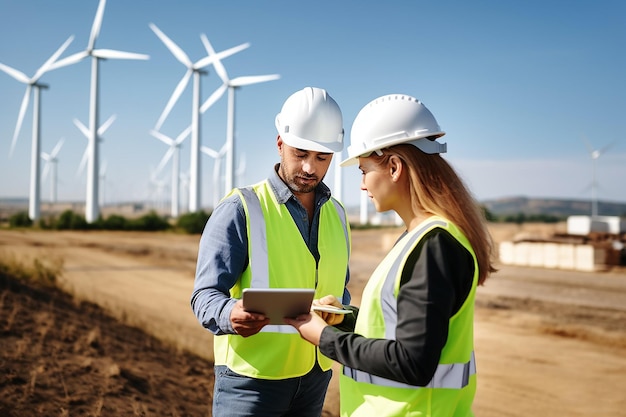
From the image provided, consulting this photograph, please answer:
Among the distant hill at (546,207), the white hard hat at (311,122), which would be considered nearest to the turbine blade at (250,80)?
the white hard hat at (311,122)

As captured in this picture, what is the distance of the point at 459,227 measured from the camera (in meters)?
2.31

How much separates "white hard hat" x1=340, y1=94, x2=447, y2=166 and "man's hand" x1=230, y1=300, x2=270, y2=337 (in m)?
0.83

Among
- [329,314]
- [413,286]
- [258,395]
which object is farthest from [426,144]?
[258,395]

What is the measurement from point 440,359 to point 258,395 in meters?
1.27

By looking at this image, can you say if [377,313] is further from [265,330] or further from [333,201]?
[333,201]

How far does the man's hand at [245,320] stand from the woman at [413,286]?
0.22m

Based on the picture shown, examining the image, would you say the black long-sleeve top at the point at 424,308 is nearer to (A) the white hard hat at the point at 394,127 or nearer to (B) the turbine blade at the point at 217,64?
(A) the white hard hat at the point at 394,127

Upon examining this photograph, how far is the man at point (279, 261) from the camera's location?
3.12 meters

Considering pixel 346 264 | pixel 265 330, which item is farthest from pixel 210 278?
pixel 346 264

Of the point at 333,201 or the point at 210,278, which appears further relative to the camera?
the point at 333,201

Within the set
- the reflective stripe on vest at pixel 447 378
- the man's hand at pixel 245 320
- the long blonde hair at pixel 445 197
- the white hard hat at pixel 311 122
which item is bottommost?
the reflective stripe on vest at pixel 447 378

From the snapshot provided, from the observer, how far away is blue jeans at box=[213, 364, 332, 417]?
313 cm

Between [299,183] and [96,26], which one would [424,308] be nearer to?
[299,183]

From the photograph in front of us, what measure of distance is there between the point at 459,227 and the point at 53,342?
8338 millimetres
